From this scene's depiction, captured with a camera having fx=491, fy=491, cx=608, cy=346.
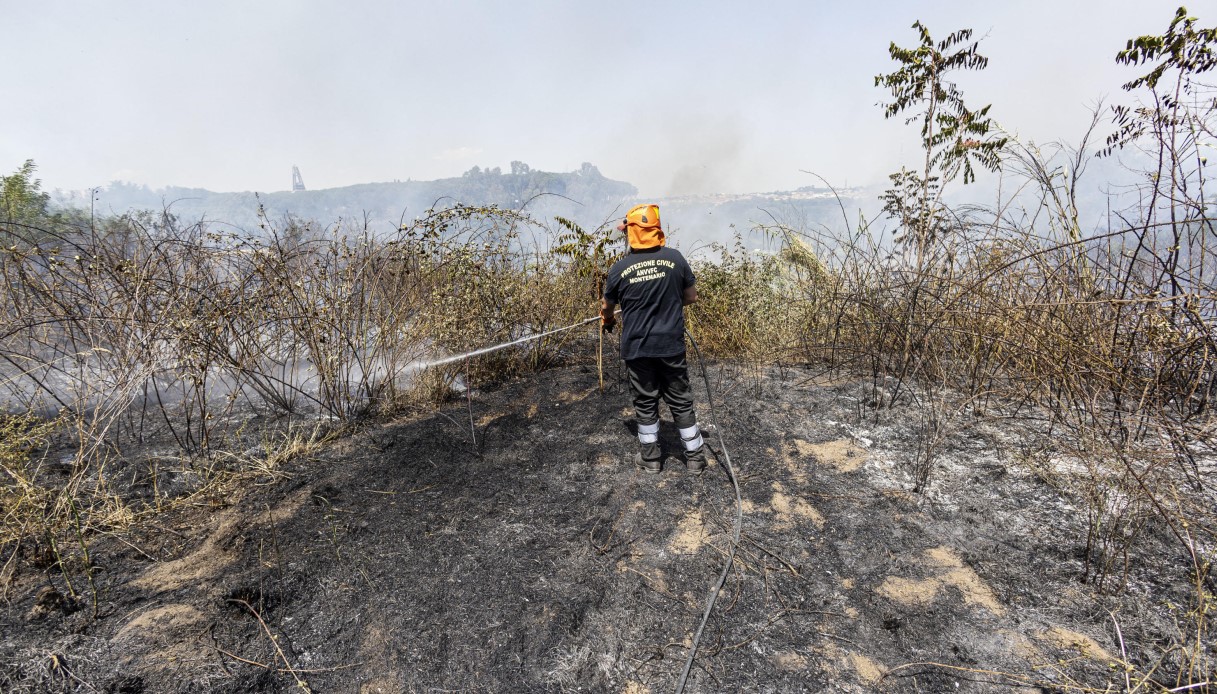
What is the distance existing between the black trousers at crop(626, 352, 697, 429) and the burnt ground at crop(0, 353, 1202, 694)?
1.32 feet

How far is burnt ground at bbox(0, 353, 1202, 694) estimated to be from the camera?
74.9 inches

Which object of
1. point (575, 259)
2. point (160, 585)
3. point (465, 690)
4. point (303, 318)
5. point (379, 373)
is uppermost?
point (575, 259)

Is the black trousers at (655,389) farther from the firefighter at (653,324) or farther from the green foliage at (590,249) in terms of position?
the green foliage at (590,249)

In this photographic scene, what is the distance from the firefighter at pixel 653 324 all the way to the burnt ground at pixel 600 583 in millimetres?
321

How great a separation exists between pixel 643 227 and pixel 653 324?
645mm

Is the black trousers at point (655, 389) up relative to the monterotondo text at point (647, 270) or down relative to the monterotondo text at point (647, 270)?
down

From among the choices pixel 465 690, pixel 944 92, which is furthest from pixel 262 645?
pixel 944 92

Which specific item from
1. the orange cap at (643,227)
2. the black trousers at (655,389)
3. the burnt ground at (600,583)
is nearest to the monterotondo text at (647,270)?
the orange cap at (643,227)

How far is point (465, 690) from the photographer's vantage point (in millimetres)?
1875

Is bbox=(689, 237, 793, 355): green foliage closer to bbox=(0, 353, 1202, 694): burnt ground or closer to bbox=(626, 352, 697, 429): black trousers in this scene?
bbox=(0, 353, 1202, 694): burnt ground

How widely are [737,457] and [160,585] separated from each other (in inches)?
131

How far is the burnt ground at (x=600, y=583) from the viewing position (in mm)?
1903

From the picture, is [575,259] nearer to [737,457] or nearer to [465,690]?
[737,457]

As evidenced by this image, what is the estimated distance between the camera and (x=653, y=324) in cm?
324
